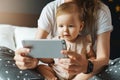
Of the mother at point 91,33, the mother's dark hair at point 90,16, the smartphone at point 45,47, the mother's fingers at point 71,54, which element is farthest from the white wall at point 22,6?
the mother's fingers at point 71,54

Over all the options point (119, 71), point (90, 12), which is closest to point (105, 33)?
point (90, 12)

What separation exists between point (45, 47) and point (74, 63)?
0.13 metres

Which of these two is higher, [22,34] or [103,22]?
[103,22]

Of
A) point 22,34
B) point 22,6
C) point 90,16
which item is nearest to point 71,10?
point 90,16

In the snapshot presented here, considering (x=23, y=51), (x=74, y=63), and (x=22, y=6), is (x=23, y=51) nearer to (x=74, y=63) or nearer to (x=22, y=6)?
(x=74, y=63)

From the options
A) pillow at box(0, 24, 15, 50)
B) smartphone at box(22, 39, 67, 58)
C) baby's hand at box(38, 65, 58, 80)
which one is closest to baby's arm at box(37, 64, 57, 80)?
baby's hand at box(38, 65, 58, 80)

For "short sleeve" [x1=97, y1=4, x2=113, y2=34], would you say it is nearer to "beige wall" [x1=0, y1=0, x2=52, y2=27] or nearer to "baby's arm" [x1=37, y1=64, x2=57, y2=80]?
"baby's arm" [x1=37, y1=64, x2=57, y2=80]

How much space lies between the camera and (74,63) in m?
1.04

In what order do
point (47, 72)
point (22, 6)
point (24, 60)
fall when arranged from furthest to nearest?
point (22, 6)
point (47, 72)
point (24, 60)

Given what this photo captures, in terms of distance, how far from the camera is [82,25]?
1.30 metres

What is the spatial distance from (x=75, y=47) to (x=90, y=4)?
252 millimetres

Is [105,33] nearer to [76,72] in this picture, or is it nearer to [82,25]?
[82,25]

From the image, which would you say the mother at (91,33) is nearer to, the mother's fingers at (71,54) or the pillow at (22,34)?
the mother's fingers at (71,54)

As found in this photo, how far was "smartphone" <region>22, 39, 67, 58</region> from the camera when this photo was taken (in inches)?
41.1
